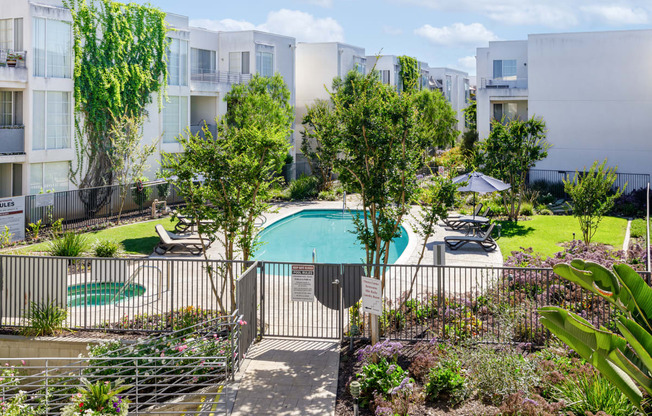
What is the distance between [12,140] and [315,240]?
1200 cm

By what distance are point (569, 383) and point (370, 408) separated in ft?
9.36

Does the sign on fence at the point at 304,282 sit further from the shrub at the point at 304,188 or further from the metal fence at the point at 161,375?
the shrub at the point at 304,188

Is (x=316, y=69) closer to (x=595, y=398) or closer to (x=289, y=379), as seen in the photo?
(x=289, y=379)

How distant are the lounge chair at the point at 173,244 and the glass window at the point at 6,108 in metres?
9.07

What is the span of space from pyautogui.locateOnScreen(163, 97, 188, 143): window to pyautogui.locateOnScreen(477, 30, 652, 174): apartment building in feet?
61.5

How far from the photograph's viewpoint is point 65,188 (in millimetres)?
26891

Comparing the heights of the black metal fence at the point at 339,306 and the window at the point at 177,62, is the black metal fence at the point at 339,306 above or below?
below

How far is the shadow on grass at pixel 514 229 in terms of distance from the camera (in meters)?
23.8

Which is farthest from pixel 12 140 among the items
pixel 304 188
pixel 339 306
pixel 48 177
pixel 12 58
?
pixel 339 306

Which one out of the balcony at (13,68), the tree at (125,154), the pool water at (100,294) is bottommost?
the pool water at (100,294)

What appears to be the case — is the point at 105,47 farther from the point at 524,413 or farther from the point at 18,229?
the point at 524,413

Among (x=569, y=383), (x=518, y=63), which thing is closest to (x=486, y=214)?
(x=569, y=383)

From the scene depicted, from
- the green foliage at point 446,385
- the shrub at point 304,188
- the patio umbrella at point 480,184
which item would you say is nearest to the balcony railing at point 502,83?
the shrub at point 304,188

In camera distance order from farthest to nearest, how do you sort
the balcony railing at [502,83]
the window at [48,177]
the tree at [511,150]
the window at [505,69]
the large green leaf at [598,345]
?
the window at [505,69]
the balcony railing at [502,83]
the tree at [511,150]
the window at [48,177]
the large green leaf at [598,345]
